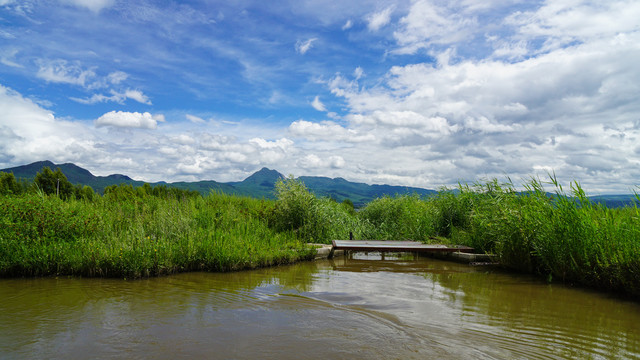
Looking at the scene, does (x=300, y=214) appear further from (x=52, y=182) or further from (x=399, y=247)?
(x=52, y=182)

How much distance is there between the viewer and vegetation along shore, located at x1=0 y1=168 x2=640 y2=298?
667 cm

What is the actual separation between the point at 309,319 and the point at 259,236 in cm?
552

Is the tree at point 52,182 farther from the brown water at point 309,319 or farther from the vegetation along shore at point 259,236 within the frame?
the brown water at point 309,319

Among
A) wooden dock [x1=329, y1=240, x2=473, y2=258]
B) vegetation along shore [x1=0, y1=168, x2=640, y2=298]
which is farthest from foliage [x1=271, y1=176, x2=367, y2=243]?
wooden dock [x1=329, y1=240, x2=473, y2=258]

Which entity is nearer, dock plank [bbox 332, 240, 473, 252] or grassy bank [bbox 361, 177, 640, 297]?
grassy bank [bbox 361, 177, 640, 297]

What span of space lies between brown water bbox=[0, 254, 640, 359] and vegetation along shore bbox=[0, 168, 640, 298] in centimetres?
44

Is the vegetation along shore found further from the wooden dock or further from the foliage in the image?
the wooden dock

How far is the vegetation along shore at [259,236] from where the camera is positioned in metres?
6.67

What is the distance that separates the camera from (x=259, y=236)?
10086mm

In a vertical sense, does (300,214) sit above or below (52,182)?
below

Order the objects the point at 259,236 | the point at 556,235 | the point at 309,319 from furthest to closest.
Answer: the point at 259,236
the point at 556,235
the point at 309,319

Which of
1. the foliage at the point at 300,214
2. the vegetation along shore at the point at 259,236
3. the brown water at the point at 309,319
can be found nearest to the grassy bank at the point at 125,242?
the vegetation along shore at the point at 259,236

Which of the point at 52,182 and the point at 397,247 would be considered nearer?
the point at 397,247

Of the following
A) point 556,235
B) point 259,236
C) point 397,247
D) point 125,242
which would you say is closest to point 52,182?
point 259,236
